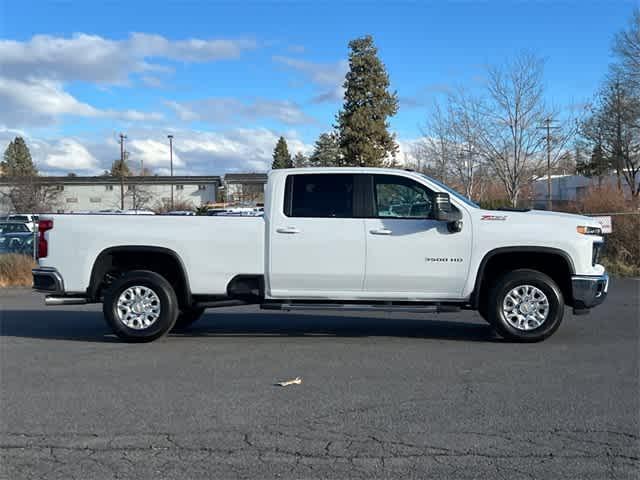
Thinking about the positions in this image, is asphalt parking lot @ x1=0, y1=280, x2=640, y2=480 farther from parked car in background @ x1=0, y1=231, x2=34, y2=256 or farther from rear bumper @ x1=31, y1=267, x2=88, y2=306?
parked car in background @ x1=0, y1=231, x2=34, y2=256

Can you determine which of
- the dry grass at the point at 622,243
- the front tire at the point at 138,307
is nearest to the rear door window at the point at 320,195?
the front tire at the point at 138,307

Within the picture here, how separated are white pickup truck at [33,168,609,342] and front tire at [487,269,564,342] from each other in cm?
1

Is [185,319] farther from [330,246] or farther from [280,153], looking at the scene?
[280,153]

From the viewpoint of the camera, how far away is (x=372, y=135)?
39312 mm

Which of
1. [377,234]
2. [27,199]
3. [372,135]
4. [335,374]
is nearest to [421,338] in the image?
[377,234]

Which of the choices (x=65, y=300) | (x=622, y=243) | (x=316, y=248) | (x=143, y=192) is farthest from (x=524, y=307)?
(x=143, y=192)

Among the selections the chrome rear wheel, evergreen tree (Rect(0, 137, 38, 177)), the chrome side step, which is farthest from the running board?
evergreen tree (Rect(0, 137, 38, 177))

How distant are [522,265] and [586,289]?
775 mm

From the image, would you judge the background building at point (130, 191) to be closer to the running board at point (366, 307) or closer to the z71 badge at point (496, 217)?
the running board at point (366, 307)

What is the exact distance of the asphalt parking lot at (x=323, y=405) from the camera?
455 centimetres

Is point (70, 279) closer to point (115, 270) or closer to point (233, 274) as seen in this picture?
point (115, 270)

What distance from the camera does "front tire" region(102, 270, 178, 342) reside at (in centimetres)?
841

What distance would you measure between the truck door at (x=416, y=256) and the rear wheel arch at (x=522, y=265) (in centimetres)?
22

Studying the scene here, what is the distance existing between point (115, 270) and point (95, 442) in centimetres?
412
